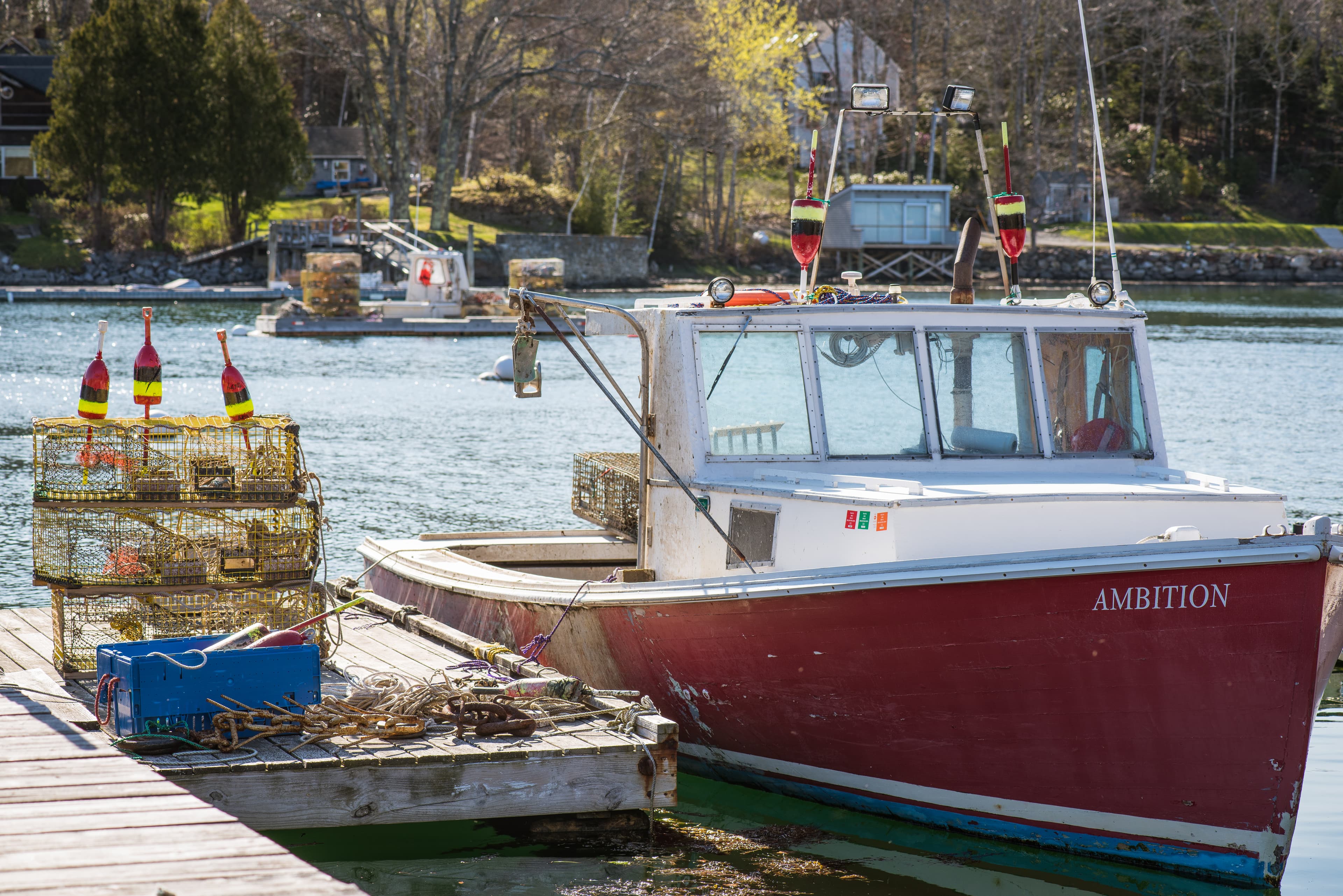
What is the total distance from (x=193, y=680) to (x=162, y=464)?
61.9 inches

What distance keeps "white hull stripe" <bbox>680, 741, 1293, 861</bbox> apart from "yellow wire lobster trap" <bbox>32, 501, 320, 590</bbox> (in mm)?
2847

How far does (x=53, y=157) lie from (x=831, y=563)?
58.2 m

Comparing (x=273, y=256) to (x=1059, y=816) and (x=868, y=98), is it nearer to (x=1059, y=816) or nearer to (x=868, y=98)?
(x=868, y=98)

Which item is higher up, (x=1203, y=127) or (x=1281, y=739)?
(x=1203, y=127)

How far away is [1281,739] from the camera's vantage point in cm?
651

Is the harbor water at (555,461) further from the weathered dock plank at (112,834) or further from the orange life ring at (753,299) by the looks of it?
the orange life ring at (753,299)

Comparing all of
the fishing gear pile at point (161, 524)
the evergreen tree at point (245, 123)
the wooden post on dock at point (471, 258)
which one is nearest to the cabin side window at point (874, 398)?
the fishing gear pile at point (161, 524)

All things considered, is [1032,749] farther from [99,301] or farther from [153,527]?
[99,301]

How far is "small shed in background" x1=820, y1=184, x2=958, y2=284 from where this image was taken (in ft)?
200

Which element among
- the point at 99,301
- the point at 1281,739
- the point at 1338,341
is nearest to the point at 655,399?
the point at 1281,739

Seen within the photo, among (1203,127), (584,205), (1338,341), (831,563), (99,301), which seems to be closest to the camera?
(831,563)

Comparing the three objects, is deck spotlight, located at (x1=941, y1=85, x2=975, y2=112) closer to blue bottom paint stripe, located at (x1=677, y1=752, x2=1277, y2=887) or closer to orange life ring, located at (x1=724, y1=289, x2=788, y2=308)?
orange life ring, located at (x1=724, y1=289, x2=788, y2=308)

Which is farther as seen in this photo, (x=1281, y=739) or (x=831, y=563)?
(x=831, y=563)

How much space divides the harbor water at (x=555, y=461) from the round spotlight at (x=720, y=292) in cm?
272
